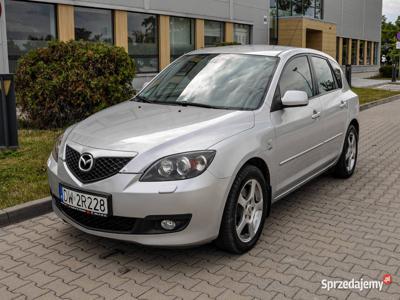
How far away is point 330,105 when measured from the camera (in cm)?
587

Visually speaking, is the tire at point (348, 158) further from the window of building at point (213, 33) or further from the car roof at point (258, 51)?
the window of building at point (213, 33)

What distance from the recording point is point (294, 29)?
93.8 ft

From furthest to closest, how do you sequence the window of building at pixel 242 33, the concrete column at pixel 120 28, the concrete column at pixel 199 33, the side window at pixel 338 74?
the window of building at pixel 242 33
the concrete column at pixel 199 33
the concrete column at pixel 120 28
the side window at pixel 338 74

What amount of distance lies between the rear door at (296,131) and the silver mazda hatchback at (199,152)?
1 cm

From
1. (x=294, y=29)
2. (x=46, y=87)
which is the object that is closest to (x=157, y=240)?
(x=46, y=87)

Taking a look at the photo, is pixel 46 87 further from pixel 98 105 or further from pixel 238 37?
pixel 238 37

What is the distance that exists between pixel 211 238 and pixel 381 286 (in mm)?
1273

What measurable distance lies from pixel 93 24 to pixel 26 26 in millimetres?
2624

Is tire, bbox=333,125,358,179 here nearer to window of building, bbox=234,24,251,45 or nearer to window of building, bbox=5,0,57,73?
window of building, bbox=5,0,57,73

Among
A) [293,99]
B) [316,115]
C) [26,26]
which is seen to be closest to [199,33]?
[26,26]

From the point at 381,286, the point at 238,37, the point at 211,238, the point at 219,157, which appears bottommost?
the point at 381,286

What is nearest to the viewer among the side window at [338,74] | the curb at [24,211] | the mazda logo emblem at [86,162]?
the mazda logo emblem at [86,162]

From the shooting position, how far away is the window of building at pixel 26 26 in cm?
1398

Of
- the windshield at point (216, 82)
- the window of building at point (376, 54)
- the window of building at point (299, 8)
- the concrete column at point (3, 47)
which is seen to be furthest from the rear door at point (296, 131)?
the window of building at point (376, 54)
